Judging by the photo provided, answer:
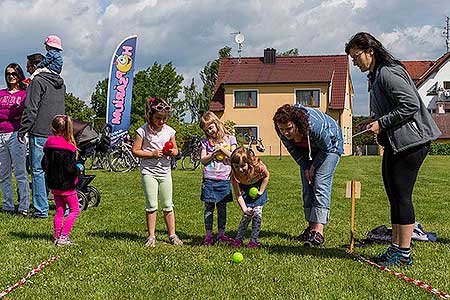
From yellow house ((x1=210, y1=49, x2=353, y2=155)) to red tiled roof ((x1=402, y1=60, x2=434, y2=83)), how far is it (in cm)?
1607

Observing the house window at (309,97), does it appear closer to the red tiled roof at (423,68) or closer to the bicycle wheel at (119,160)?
the red tiled roof at (423,68)

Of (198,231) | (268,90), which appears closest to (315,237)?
(198,231)

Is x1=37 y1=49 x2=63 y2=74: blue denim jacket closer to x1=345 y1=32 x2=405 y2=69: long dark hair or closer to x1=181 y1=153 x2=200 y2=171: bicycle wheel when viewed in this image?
x1=345 y1=32 x2=405 y2=69: long dark hair

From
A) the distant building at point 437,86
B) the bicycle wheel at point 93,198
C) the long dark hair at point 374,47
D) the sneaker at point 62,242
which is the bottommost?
the sneaker at point 62,242

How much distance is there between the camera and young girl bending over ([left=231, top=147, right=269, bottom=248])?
615 centimetres

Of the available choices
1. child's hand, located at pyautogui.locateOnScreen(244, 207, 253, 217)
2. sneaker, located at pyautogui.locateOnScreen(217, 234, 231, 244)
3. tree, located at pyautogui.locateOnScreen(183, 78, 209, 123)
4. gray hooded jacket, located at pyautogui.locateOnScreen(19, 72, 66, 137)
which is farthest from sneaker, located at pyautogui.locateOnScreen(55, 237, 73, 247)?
tree, located at pyautogui.locateOnScreen(183, 78, 209, 123)

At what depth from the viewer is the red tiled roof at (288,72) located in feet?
141

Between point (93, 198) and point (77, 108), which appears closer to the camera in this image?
point (93, 198)

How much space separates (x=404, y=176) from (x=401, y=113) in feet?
1.79

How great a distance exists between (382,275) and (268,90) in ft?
127

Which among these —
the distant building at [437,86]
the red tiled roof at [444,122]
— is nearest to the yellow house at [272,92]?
the red tiled roof at [444,122]

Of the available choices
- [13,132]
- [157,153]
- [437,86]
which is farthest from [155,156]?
[437,86]

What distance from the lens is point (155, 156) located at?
6.29 metres

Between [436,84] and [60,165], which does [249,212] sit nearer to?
[60,165]
